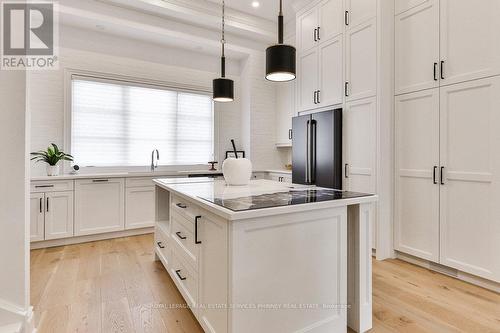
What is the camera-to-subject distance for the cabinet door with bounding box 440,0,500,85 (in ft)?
7.38

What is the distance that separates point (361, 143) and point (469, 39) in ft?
4.40

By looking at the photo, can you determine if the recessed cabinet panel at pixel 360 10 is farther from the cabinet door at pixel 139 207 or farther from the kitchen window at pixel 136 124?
the cabinet door at pixel 139 207

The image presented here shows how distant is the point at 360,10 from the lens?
3158mm

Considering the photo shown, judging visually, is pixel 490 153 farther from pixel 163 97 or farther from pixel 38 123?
pixel 38 123

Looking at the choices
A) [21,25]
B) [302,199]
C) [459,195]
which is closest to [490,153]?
[459,195]

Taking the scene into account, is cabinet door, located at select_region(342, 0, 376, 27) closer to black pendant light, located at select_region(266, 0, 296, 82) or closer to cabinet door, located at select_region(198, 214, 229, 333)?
black pendant light, located at select_region(266, 0, 296, 82)

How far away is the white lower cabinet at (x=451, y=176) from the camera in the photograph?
2273 millimetres

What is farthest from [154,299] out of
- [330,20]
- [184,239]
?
[330,20]

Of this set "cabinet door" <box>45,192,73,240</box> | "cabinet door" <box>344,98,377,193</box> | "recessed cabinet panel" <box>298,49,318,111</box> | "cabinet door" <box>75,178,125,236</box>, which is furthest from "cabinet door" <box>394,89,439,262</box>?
"cabinet door" <box>45,192,73,240</box>

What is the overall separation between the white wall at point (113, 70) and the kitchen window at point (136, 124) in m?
0.19

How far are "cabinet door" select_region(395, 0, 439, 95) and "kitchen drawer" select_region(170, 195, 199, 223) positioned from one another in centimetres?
261

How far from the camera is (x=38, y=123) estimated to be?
3.81 meters

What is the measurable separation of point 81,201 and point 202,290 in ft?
9.20

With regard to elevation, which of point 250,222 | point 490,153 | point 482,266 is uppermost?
point 490,153
